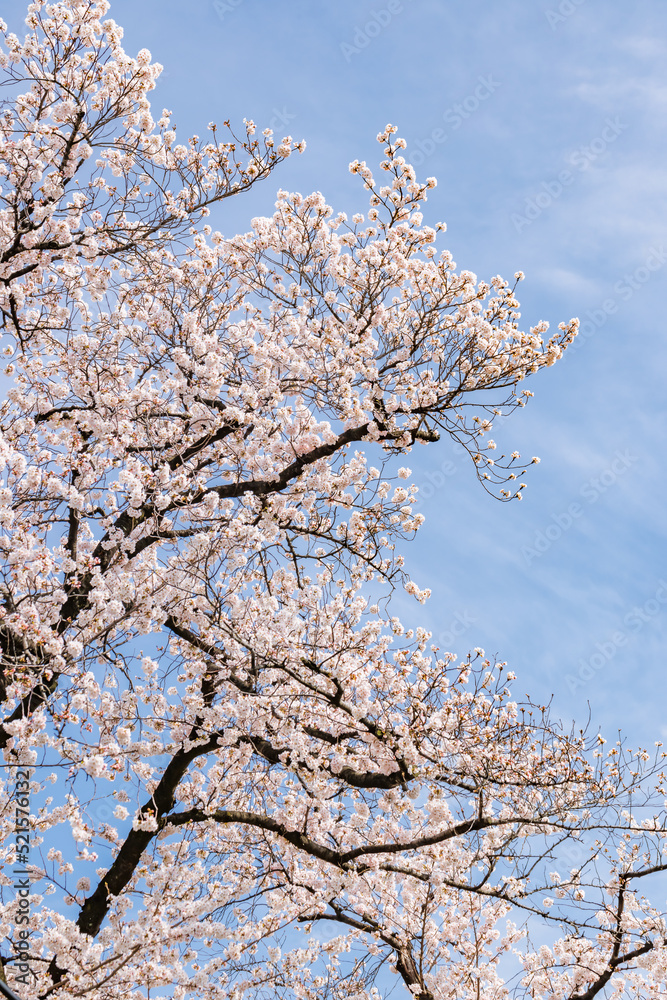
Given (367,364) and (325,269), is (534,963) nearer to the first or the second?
(367,364)

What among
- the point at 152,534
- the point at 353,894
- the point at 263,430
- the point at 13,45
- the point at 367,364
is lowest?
the point at 353,894

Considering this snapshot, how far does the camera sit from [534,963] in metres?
10.2

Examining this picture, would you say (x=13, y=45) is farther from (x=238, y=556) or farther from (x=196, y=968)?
(x=196, y=968)

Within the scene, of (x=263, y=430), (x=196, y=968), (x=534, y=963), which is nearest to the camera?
(x=196, y=968)

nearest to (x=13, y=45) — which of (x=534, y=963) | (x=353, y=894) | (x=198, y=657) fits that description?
(x=198, y=657)

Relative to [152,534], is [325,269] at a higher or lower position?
higher

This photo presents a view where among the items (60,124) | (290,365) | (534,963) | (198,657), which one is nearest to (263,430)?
(290,365)

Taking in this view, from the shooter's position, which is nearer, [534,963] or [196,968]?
[196,968]

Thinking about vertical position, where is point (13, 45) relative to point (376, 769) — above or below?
above

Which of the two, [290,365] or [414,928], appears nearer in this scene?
[414,928]

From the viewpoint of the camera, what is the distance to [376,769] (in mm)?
9203

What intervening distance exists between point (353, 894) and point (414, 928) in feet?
2.68

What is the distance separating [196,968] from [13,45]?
1068cm

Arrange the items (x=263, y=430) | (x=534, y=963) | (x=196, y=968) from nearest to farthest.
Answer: (x=196, y=968) → (x=263, y=430) → (x=534, y=963)
